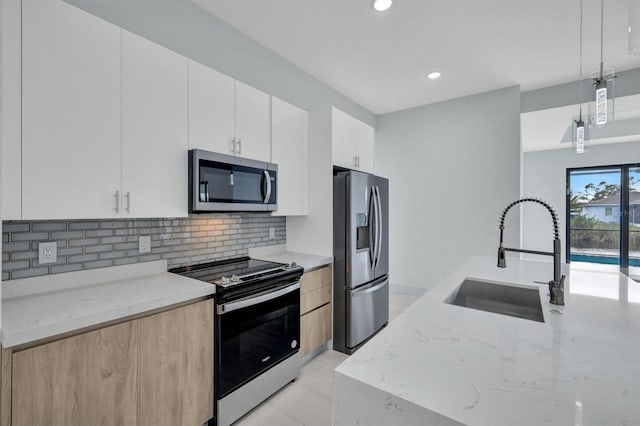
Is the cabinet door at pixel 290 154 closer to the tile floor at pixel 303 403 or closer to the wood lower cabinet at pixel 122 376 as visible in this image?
the wood lower cabinet at pixel 122 376

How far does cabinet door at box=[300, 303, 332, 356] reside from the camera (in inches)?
97.9

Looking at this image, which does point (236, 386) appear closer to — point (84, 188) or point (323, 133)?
point (84, 188)

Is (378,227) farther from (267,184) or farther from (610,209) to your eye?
(610,209)

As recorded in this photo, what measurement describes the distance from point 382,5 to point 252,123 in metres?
1.29

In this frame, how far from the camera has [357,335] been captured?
2.87 meters

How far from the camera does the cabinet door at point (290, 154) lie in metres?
→ 2.60

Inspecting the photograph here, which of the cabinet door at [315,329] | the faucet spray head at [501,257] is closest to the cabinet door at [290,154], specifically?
the cabinet door at [315,329]

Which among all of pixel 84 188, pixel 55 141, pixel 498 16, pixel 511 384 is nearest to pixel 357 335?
pixel 511 384

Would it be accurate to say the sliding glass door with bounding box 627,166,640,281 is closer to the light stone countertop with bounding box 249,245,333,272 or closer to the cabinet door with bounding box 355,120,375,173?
the cabinet door with bounding box 355,120,375,173

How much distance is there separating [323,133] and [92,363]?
2.41 metres

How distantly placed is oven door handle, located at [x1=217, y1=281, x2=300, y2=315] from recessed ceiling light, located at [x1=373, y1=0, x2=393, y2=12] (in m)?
2.15

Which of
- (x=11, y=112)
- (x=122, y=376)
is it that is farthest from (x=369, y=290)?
(x=11, y=112)

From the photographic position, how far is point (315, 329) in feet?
8.60

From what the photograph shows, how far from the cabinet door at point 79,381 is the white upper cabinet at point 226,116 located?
4.00 ft
